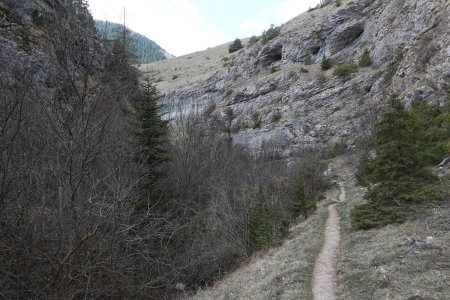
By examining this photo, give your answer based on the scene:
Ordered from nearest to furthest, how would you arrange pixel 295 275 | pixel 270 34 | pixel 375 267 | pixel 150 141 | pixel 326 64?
1. pixel 375 267
2. pixel 295 275
3. pixel 150 141
4. pixel 326 64
5. pixel 270 34

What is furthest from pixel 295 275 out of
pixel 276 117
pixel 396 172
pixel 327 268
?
pixel 276 117

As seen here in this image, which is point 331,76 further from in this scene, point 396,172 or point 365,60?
point 396,172

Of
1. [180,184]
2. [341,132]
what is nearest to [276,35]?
[341,132]

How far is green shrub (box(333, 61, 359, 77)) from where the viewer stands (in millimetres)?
45688

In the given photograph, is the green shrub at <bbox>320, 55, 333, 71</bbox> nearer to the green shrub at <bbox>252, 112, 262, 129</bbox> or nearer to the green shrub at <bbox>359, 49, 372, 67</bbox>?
the green shrub at <bbox>359, 49, 372, 67</bbox>

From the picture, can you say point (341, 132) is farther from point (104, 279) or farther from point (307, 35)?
point (104, 279)

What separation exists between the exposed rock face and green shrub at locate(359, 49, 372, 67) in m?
0.72

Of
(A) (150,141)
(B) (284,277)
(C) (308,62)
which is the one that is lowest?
(B) (284,277)

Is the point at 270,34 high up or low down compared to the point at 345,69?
up

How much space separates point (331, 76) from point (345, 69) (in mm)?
2411

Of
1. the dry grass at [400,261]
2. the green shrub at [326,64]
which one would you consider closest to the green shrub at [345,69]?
the green shrub at [326,64]

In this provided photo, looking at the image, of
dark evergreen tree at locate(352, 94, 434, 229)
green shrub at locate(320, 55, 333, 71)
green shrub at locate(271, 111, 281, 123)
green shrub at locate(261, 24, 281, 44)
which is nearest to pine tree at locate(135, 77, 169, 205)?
dark evergreen tree at locate(352, 94, 434, 229)

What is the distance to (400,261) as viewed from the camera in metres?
9.00

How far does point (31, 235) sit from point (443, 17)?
115 feet
